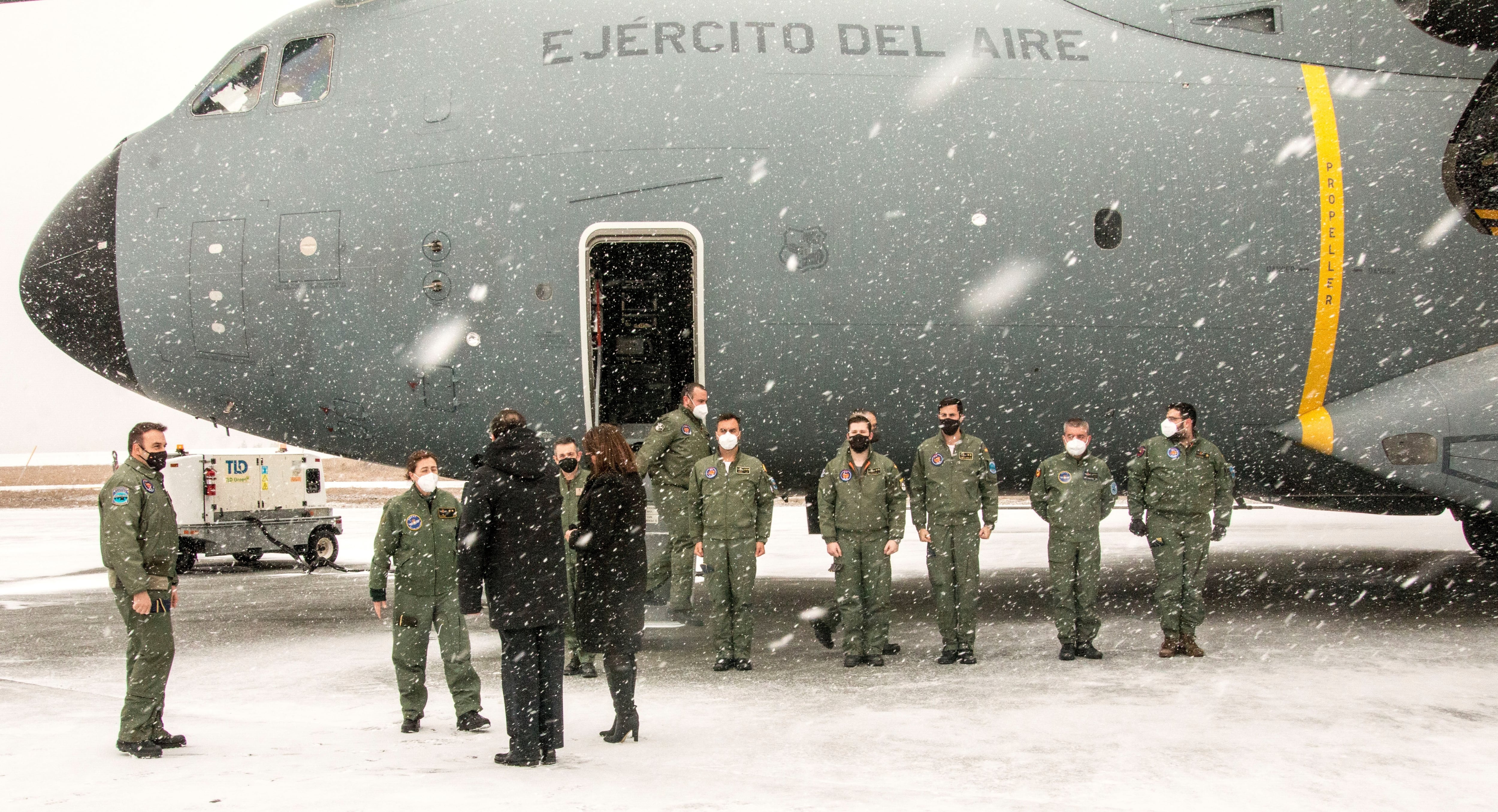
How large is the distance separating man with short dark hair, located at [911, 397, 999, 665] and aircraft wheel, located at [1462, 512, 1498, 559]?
271 inches

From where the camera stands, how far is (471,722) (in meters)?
6.68

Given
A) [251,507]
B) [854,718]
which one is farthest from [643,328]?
[251,507]

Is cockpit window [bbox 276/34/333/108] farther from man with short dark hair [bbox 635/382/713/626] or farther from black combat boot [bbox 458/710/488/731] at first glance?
black combat boot [bbox 458/710/488/731]

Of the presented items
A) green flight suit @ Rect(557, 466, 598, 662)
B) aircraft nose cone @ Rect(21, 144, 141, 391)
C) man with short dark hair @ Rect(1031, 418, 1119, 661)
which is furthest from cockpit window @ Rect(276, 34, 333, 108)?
man with short dark hair @ Rect(1031, 418, 1119, 661)

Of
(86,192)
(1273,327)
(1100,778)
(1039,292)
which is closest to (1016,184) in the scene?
(1039,292)

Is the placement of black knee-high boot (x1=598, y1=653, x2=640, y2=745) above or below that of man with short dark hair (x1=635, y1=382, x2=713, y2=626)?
below

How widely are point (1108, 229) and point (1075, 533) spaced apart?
2503mm

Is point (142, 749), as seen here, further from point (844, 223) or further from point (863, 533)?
point (844, 223)

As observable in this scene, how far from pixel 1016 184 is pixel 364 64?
5.36 metres

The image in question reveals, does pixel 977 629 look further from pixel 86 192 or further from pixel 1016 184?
pixel 86 192

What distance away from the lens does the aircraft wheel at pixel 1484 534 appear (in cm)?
1262

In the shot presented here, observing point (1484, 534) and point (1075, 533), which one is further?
point (1484, 534)

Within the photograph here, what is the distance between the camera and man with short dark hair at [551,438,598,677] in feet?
24.9

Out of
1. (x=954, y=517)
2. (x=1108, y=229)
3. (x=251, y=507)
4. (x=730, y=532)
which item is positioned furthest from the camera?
(x=251, y=507)
